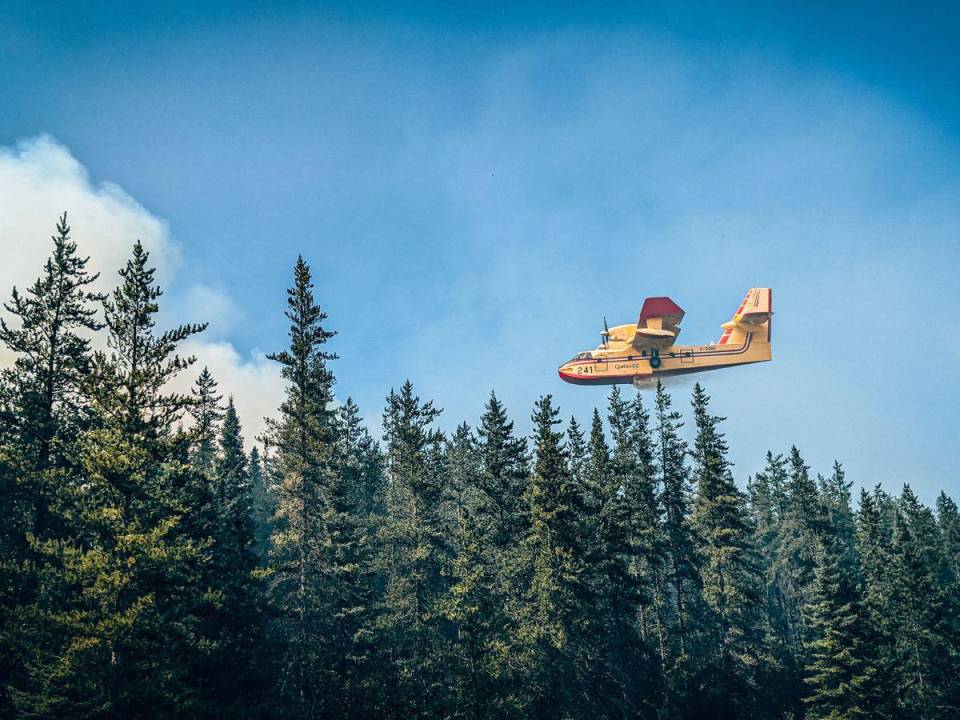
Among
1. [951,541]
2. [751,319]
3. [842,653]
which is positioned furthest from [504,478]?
[951,541]

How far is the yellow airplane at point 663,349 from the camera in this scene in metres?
51.4

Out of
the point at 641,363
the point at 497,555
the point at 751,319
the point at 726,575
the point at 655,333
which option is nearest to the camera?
the point at 497,555

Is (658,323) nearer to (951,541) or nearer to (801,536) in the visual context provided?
(801,536)

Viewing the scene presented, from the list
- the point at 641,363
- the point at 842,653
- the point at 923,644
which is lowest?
the point at 923,644

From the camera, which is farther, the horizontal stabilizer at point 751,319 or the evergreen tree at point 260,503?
the evergreen tree at point 260,503

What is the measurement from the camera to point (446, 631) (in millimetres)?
44906

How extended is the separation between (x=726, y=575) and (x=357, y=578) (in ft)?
86.8

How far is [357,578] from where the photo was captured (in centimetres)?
3150

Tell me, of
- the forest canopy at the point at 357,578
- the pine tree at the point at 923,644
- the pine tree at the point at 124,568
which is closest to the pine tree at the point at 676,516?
the forest canopy at the point at 357,578

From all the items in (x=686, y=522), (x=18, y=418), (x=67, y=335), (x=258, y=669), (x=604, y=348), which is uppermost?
(x=604, y=348)

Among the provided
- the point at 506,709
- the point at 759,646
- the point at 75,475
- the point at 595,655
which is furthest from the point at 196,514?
the point at 759,646

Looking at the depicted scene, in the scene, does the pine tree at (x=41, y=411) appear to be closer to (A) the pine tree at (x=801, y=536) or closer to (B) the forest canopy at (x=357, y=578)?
(B) the forest canopy at (x=357, y=578)

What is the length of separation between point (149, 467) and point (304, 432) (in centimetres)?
1028

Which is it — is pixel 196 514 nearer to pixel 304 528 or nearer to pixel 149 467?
pixel 304 528
